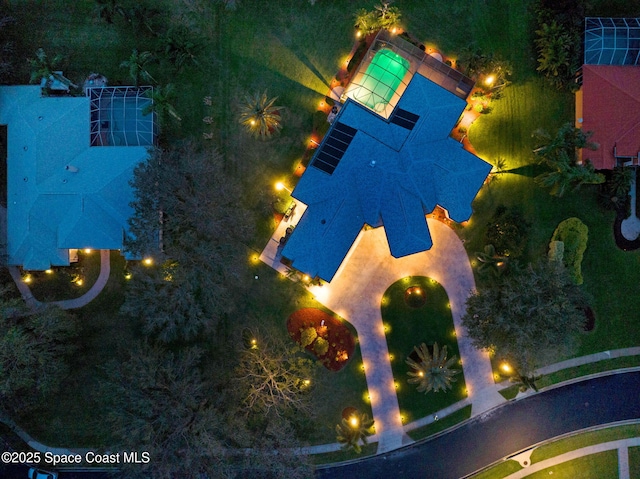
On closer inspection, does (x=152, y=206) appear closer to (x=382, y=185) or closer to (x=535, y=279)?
(x=382, y=185)

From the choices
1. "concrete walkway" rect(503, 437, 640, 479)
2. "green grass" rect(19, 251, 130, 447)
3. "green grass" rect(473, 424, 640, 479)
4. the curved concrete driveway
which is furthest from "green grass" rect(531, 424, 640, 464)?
"green grass" rect(19, 251, 130, 447)

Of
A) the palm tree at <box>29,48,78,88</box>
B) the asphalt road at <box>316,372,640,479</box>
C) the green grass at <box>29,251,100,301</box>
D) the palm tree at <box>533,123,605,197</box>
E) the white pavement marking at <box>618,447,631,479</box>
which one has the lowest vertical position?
the white pavement marking at <box>618,447,631,479</box>

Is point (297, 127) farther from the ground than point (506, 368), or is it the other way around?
point (297, 127)

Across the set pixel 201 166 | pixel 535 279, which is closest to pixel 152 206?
pixel 201 166

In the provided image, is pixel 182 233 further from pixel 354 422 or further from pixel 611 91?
pixel 611 91

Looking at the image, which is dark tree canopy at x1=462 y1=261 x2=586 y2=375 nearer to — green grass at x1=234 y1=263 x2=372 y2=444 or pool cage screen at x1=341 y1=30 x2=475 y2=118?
green grass at x1=234 y1=263 x2=372 y2=444

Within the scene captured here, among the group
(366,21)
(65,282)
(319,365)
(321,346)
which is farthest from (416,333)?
(65,282)

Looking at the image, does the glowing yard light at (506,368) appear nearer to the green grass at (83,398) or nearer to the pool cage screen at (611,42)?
the pool cage screen at (611,42)
